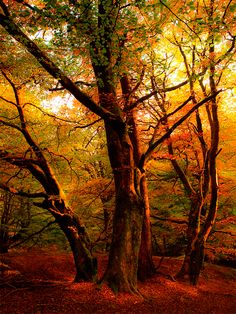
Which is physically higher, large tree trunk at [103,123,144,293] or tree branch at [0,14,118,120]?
tree branch at [0,14,118,120]

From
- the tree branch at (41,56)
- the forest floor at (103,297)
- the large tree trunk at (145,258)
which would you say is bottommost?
the forest floor at (103,297)

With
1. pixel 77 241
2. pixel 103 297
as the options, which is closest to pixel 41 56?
pixel 77 241

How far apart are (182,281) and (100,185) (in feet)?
16.7

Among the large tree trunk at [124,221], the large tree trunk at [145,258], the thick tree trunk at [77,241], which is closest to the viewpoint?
the large tree trunk at [124,221]

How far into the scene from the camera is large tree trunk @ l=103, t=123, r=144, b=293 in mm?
6195

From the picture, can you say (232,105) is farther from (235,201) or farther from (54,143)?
(54,143)

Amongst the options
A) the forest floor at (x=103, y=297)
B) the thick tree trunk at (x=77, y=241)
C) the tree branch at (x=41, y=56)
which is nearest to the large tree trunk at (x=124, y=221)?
the forest floor at (x=103, y=297)

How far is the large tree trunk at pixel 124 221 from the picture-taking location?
620 cm

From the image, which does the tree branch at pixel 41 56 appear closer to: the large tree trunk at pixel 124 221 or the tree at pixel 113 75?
the tree at pixel 113 75

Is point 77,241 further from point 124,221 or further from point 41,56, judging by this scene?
point 41,56

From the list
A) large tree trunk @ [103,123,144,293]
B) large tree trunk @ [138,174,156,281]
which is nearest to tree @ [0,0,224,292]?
large tree trunk @ [103,123,144,293]

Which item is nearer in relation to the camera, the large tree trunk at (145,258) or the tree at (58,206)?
the tree at (58,206)

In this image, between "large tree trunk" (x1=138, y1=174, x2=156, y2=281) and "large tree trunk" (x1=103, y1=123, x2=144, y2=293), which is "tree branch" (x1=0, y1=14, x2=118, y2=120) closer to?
"large tree trunk" (x1=103, y1=123, x2=144, y2=293)

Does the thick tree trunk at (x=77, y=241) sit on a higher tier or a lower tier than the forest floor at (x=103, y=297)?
higher
